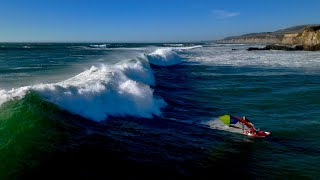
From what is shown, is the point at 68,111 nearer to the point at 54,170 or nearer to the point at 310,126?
the point at 54,170

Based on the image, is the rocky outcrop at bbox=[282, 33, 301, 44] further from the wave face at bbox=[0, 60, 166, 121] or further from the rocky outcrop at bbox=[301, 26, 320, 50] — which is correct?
the wave face at bbox=[0, 60, 166, 121]

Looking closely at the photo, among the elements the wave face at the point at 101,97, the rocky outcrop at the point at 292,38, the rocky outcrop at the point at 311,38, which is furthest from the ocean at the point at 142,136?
the rocky outcrop at the point at 292,38

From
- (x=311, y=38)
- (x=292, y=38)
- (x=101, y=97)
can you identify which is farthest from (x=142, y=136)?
(x=292, y=38)

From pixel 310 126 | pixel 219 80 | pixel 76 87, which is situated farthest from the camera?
pixel 219 80

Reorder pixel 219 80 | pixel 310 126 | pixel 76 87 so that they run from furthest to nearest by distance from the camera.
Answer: pixel 219 80 → pixel 76 87 → pixel 310 126

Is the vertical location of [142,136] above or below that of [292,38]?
above

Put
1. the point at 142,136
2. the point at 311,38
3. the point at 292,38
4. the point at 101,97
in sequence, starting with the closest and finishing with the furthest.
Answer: the point at 142,136 < the point at 101,97 < the point at 311,38 < the point at 292,38

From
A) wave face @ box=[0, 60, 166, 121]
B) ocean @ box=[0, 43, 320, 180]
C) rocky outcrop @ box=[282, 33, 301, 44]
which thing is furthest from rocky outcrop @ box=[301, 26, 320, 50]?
wave face @ box=[0, 60, 166, 121]

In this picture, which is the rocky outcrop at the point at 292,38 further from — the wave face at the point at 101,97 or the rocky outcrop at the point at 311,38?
the wave face at the point at 101,97

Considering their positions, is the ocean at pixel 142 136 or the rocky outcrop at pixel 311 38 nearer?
the ocean at pixel 142 136

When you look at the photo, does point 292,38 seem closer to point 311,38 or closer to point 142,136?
point 311,38

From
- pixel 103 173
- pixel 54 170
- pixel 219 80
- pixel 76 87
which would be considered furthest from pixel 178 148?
pixel 219 80
